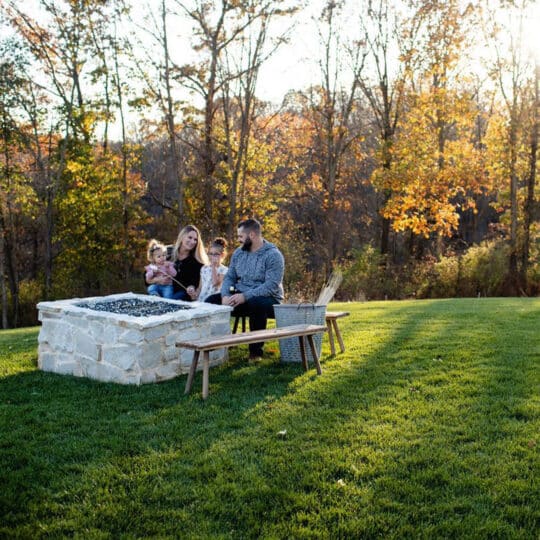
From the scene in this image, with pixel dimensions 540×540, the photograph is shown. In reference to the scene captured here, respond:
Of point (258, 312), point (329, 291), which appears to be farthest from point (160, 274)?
point (329, 291)

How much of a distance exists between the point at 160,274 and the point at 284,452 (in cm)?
395

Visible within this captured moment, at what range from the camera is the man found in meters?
6.06

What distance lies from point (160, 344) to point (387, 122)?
53.0ft

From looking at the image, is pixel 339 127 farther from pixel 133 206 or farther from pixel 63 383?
pixel 63 383

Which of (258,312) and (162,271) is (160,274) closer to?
(162,271)

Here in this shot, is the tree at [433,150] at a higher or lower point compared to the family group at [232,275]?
higher

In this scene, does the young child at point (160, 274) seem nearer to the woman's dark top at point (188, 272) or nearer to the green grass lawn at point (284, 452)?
the woman's dark top at point (188, 272)

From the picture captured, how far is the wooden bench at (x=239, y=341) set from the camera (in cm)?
473

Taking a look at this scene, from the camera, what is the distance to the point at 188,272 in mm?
7285

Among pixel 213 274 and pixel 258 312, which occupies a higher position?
pixel 213 274

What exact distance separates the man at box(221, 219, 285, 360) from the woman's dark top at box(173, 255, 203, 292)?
0.98 m

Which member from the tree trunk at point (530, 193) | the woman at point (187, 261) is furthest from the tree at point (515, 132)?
the woman at point (187, 261)

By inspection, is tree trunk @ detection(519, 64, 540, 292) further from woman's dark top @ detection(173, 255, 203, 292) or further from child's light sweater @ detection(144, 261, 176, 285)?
child's light sweater @ detection(144, 261, 176, 285)

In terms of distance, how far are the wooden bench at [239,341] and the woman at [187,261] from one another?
76.6 inches
